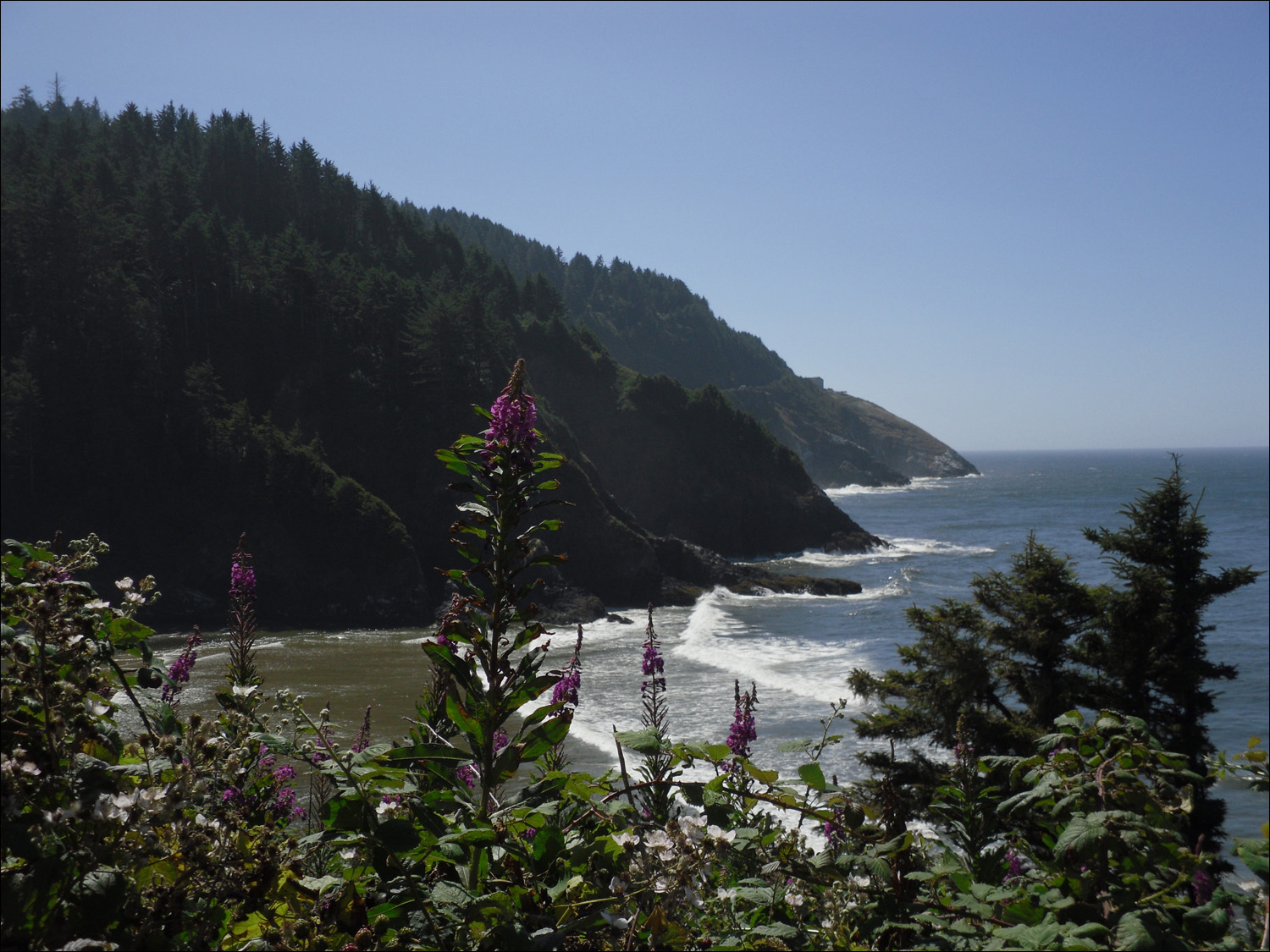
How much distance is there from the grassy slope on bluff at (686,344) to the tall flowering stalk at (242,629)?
12195 centimetres

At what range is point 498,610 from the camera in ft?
5.46

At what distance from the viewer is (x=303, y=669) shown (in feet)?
79.0

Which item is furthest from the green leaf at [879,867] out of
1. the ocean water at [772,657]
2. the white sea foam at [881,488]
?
the white sea foam at [881,488]

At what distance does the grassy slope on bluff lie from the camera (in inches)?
5177

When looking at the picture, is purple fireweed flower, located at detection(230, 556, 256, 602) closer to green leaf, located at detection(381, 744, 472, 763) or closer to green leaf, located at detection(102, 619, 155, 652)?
green leaf, located at detection(102, 619, 155, 652)

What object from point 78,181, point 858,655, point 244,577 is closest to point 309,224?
point 78,181

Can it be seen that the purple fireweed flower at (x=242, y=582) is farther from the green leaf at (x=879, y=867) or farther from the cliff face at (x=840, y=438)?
the cliff face at (x=840, y=438)

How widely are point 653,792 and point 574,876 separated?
31.1 inches

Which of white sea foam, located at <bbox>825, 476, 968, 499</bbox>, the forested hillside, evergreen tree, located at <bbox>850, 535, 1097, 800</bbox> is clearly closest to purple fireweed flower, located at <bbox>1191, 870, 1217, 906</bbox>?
evergreen tree, located at <bbox>850, 535, 1097, 800</bbox>

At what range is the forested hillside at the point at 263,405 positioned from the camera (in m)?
A: 36.6

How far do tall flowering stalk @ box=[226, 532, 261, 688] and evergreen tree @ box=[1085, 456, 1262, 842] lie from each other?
499 inches

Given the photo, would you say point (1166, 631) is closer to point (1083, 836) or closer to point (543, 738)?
point (1083, 836)

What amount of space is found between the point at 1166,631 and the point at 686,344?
131 metres

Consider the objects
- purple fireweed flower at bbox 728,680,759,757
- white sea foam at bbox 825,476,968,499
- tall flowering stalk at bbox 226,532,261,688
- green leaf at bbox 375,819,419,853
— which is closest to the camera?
green leaf at bbox 375,819,419,853
